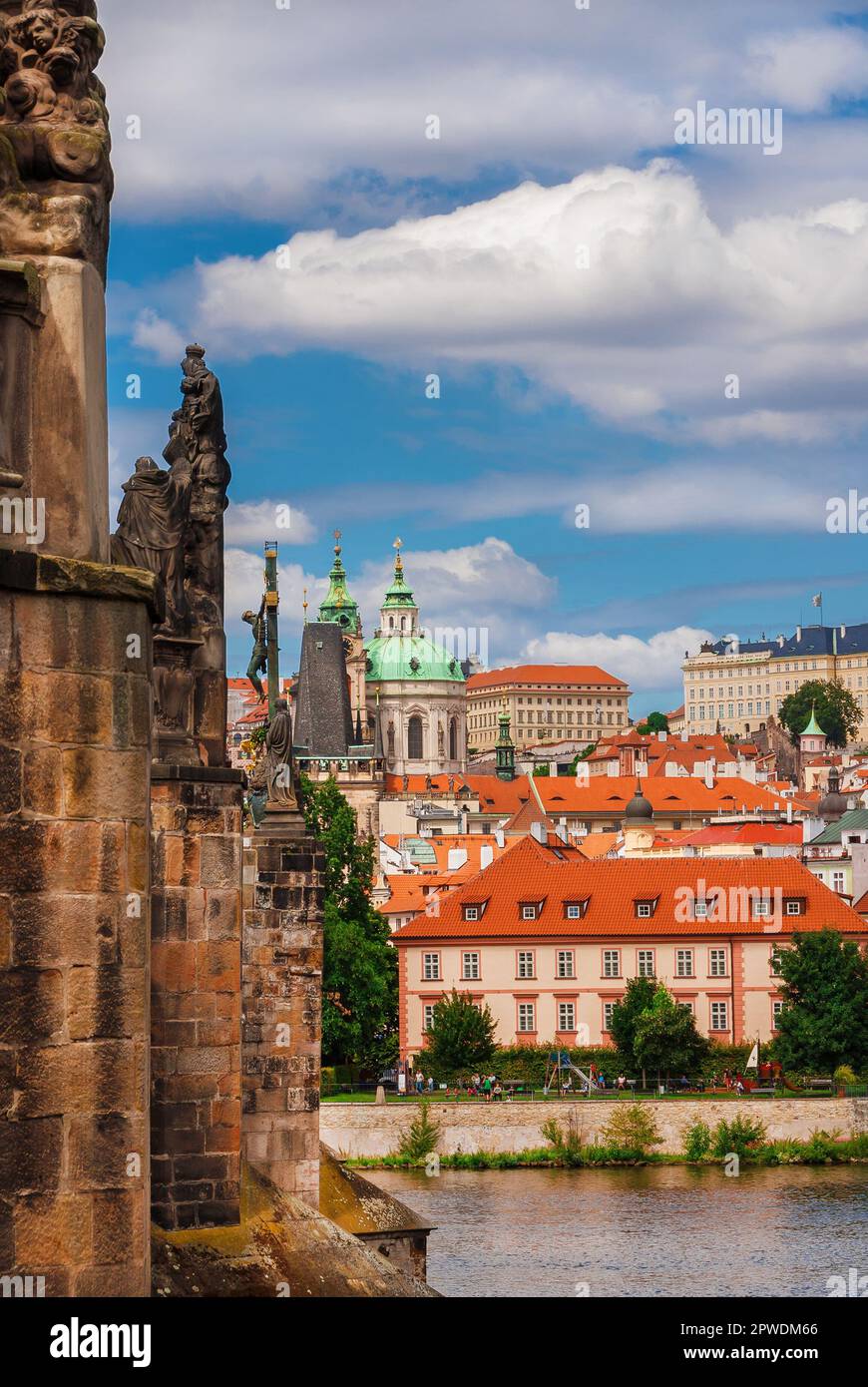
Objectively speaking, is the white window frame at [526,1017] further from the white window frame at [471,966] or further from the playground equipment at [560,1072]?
the playground equipment at [560,1072]

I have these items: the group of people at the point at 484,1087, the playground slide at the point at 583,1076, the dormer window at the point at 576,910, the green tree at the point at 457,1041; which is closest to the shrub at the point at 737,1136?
the group of people at the point at 484,1087

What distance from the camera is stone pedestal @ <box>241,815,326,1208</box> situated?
19.0 metres

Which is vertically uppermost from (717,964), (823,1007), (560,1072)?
(717,964)

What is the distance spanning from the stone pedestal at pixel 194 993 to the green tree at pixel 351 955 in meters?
60.1

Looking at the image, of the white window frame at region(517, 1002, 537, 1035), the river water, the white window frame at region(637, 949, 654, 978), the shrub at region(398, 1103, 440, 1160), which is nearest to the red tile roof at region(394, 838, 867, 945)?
the white window frame at region(637, 949, 654, 978)

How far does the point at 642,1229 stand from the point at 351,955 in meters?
26.6

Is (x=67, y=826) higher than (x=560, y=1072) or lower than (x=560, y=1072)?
higher

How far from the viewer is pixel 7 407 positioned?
24.7 feet

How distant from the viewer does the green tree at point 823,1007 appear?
250 ft

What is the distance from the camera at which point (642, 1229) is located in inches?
2071

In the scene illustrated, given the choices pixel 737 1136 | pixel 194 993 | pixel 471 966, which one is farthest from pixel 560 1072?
pixel 194 993

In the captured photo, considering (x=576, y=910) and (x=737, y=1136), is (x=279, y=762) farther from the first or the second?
(x=576, y=910)

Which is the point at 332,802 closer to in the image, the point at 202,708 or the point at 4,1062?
the point at 202,708
